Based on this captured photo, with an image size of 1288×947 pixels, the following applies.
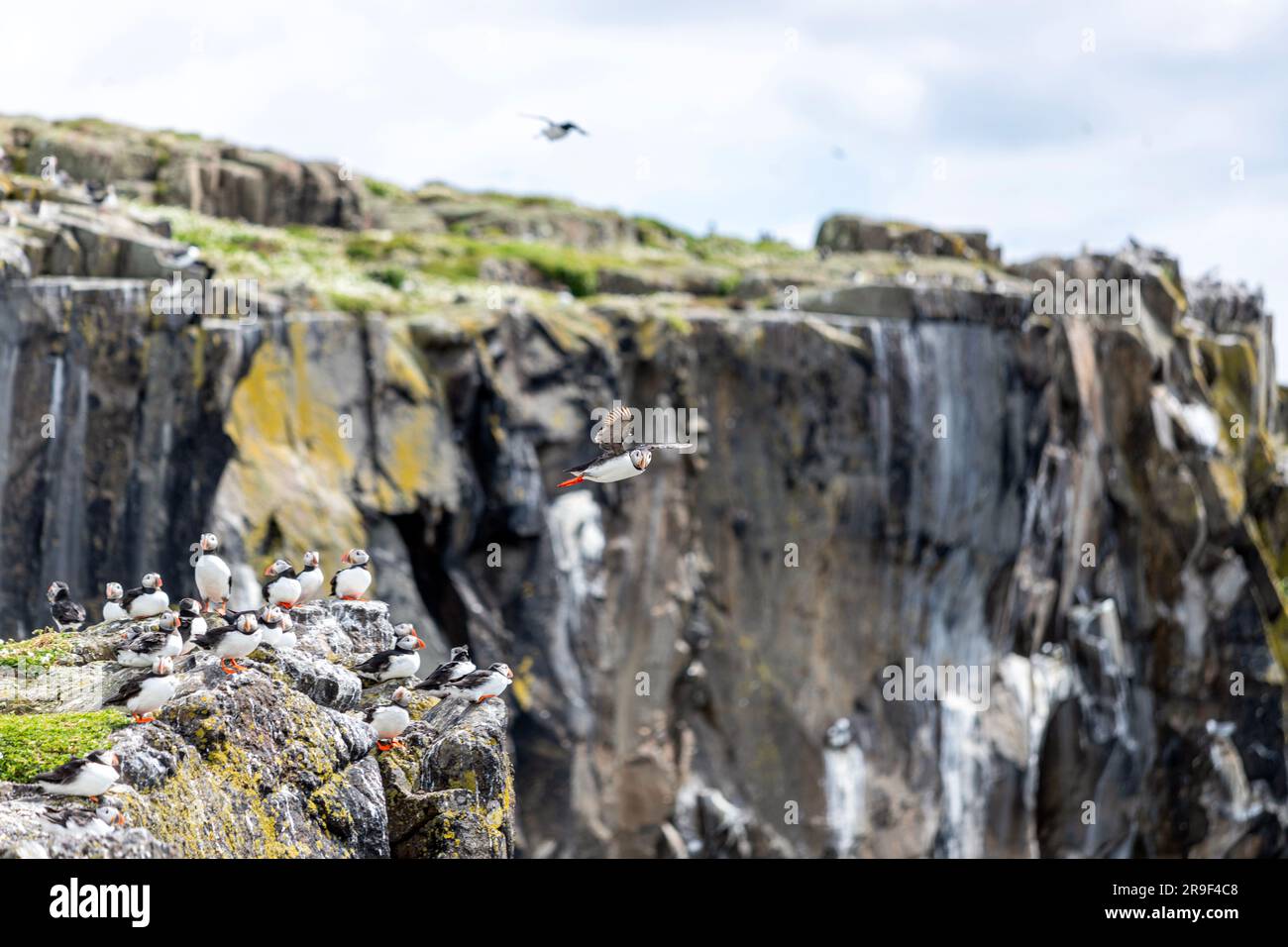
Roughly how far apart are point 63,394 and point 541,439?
11.2 meters

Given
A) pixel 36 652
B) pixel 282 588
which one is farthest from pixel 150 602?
pixel 36 652

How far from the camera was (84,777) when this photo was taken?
10172mm

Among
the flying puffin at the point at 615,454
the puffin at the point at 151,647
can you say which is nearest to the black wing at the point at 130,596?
the puffin at the point at 151,647

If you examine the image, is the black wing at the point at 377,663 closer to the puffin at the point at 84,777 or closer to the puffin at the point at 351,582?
the puffin at the point at 351,582

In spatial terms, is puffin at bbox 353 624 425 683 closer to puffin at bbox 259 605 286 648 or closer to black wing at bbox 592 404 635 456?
puffin at bbox 259 605 286 648

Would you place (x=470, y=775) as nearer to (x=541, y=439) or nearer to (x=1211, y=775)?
(x=541, y=439)

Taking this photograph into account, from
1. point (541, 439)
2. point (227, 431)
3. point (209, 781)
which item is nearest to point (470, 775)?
point (209, 781)

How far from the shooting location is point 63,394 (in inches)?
1091

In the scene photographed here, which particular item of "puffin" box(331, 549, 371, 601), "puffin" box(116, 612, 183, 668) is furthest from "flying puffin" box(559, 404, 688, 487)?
"puffin" box(331, 549, 371, 601)
